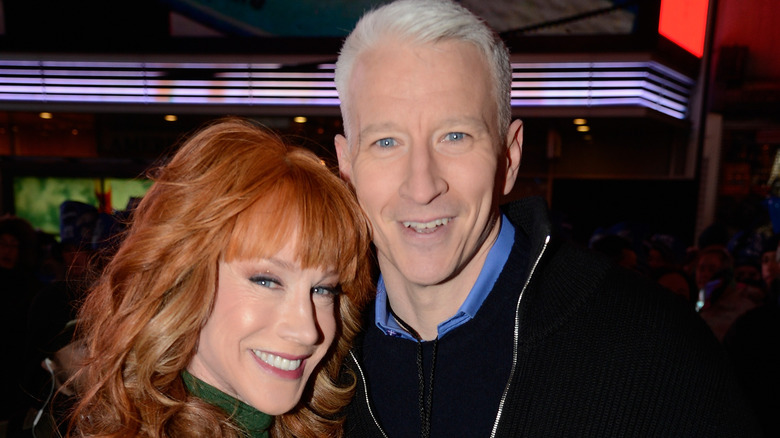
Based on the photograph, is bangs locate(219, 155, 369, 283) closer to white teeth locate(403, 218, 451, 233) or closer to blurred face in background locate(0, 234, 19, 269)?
white teeth locate(403, 218, 451, 233)

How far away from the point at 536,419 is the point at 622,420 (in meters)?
0.23

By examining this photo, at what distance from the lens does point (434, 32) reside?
1.73 m

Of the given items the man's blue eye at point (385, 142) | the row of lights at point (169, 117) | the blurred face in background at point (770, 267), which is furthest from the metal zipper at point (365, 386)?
the row of lights at point (169, 117)

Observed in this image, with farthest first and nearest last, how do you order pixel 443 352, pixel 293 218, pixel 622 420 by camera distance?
pixel 443 352 < pixel 293 218 < pixel 622 420

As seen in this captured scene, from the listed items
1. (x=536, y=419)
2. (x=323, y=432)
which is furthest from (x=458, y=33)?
(x=323, y=432)

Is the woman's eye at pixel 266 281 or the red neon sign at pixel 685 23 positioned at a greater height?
the red neon sign at pixel 685 23

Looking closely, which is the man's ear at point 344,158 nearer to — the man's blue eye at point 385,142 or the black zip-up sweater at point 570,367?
the man's blue eye at point 385,142

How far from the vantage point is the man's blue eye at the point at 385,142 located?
1794 millimetres

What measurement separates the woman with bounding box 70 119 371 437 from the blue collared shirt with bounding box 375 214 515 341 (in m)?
0.25

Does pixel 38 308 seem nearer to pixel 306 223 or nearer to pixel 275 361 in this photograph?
pixel 275 361

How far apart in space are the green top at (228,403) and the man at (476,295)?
0.36 meters

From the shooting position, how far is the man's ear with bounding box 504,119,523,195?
1972 mm

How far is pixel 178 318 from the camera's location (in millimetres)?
1740

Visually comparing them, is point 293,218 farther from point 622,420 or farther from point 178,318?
point 622,420
